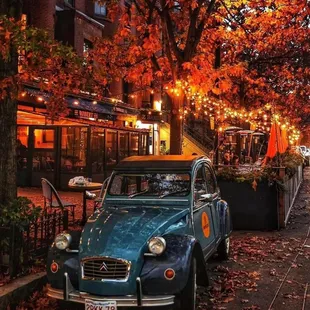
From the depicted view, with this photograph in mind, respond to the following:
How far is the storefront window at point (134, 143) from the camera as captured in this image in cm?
2117

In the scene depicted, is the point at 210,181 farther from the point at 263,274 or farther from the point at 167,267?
the point at 167,267

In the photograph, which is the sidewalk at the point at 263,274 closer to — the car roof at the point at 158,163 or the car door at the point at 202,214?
the car door at the point at 202,214

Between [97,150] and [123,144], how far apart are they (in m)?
2.98

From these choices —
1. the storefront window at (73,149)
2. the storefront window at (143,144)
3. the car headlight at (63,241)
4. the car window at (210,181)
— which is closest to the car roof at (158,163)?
the car window at (210,181)

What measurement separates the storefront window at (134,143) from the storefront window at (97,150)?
11.5 ft

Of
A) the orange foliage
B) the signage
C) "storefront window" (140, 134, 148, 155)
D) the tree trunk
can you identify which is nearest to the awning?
the signage

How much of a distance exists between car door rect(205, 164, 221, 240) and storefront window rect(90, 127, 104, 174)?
981cm

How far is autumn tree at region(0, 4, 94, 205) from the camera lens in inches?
207


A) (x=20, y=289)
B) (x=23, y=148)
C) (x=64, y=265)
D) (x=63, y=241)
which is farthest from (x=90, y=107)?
(x=64, y=265)

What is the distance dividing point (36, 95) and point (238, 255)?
27.8 ft

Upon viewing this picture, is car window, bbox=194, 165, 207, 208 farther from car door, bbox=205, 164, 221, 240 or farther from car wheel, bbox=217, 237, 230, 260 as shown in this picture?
car wheel, bbox=217, 237, 230, 260

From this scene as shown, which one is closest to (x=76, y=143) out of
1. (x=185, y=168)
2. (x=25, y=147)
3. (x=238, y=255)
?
(x=25, y=147)

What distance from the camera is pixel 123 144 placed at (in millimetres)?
20203

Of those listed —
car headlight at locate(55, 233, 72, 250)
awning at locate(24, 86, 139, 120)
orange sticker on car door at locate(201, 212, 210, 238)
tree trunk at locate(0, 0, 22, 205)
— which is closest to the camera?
car headlight at locate(55, 233, 72, 250)
